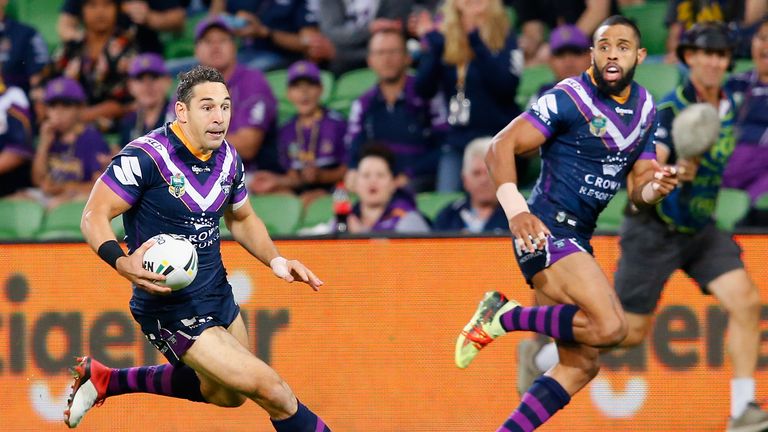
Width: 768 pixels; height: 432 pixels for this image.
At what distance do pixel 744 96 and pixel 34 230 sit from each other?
17.8 ft

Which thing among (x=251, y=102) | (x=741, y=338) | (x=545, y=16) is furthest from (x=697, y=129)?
(x=251, y=102)

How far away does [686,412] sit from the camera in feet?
25.6

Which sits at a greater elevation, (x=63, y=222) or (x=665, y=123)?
(x=665, y=123)

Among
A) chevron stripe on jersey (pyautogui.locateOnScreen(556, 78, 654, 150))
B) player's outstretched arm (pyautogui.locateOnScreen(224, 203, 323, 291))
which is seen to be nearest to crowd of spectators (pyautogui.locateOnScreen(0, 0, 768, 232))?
chevron stripe on jersey (pyautogui.locateOnScreen(556, 78, 654, 150))

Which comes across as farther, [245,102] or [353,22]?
[353,22]

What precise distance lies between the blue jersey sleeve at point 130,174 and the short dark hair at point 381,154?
3309 millimetres

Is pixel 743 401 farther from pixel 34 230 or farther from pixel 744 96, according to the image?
pixel 34 230

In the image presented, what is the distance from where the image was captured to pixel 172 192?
6.33m

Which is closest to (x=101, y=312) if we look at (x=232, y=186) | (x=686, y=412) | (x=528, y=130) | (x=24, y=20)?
(x=232, y=186)

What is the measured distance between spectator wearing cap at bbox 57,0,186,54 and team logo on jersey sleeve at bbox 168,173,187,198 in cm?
577

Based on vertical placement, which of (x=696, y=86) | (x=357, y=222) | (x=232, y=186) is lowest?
(x=357, y=222)

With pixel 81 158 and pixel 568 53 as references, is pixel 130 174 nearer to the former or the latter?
pixel 568 53

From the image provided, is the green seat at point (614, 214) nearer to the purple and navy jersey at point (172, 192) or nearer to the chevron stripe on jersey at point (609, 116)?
the chevron stripe on jersey at point (609, 116)

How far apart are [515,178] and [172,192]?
167 cm
